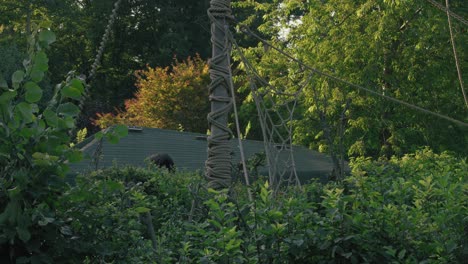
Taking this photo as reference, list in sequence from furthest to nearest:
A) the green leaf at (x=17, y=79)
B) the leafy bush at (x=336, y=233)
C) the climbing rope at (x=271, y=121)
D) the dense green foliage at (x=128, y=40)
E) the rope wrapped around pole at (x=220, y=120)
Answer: the dense green foliage at (x=128, y=40)
the climbing rope at (x=271, y=121)
the rope wrapped around pole at (x=220, y=120)
the leafy bush at (x=336, y=233)
the green leaf at (x=17, y=79)

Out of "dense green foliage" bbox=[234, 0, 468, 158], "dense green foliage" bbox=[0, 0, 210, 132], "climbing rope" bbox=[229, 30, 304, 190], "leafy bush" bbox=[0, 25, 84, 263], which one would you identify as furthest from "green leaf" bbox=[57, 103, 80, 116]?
"dense green foliage" bbox=[0, 0, 210, 132]

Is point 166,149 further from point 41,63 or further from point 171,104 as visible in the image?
point 41,63

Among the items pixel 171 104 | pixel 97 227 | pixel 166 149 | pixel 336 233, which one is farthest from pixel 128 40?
pixel 97 227

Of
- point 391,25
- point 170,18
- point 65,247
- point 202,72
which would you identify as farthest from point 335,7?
point 170,18

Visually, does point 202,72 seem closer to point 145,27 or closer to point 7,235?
point 145,27

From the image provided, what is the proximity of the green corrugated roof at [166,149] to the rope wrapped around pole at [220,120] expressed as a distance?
22.6 ft

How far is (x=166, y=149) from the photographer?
1476cm

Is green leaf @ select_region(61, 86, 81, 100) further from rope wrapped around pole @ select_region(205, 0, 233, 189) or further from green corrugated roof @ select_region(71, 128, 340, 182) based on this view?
green corrugated roof @ select_region(71, 128, 340, 182)

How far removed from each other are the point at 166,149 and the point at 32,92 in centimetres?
1203

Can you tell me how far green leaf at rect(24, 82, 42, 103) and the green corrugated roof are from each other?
8566 millimetres

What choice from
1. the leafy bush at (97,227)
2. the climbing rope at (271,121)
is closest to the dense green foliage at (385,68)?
the climbing rope at (271,121)

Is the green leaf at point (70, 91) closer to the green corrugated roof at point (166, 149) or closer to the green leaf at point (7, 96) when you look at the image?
the green leaf at point (7, 96)

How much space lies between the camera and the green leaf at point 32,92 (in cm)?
275

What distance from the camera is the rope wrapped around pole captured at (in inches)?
181
